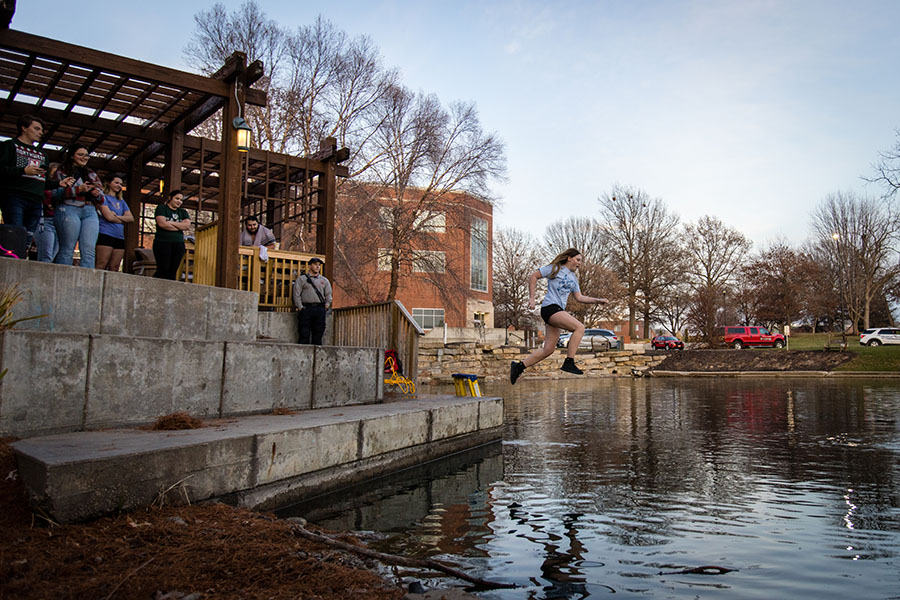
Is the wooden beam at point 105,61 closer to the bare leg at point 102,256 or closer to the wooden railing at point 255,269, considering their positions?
the wooden railing at point 255,269

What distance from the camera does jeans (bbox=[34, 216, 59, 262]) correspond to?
310 inches

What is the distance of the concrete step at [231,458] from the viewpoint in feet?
13.1

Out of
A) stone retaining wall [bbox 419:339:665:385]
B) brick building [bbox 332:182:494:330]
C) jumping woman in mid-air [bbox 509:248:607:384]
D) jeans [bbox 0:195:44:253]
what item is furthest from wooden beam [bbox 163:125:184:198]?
stone retaining wall [bbox 419:339:665:385]

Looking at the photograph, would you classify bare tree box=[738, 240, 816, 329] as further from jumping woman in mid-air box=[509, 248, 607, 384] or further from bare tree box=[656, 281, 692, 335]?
jumping woman in mid-air box=[509, 248, 607, 384]

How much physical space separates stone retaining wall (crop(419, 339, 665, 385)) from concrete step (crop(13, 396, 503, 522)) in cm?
2442

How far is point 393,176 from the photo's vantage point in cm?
3144

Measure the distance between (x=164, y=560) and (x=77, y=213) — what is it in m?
5.59

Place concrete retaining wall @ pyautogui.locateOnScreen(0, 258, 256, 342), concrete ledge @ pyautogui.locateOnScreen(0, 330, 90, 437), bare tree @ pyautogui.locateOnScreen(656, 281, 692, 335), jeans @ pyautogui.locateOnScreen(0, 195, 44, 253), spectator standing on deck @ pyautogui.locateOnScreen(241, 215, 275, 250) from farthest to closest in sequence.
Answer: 1. bare tree @ pyautogui.locateOnScreen(656, 281, 692, 335)
2. spectator standing on deck @ pyautogui.locateOnScreen(241, 215, 275, 250)
3. jeans @ pyautogui.locateOnScreen(0, 195, 44, 253)
4. concrete retaining wall @ pyautogui.locateOnScreen(0, 258, 256, 342)
5. concrete ledge @ pyautogui.locateOnScreen(0, 330, 90, 437)

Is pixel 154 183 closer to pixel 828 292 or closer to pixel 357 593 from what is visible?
pixel 357 593

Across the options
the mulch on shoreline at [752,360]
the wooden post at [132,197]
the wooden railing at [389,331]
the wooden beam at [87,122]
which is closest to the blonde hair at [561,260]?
the wooden railing at [389,331]

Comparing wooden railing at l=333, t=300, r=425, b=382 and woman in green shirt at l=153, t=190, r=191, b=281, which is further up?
woman in green shirt at l=153, t=190, r=191, b=281

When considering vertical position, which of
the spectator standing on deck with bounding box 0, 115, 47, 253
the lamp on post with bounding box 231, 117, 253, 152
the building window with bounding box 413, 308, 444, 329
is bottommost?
the spectator standing on deck with bounding box 0, 115, 47, 253

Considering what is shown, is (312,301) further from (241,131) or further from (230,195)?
(241,131)

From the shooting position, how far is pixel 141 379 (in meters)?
6.11
